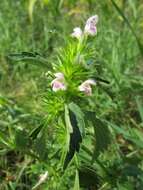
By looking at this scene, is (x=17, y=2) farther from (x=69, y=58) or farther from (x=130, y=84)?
(x=69, y=58)

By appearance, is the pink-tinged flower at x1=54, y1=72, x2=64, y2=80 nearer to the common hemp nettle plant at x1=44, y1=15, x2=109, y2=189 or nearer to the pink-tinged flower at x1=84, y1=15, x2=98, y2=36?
the common hemp nettle plant at x1=44, y1=15, x2=109, y2=189

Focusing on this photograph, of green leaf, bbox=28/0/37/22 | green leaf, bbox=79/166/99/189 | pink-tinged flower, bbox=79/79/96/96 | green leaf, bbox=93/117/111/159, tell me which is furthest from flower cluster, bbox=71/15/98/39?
green leaf, bbox=28/0/37/22

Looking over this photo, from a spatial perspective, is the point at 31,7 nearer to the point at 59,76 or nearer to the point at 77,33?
the point at 77,33

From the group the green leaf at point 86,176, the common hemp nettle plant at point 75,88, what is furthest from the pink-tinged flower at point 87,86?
the green leaf at point 86,176

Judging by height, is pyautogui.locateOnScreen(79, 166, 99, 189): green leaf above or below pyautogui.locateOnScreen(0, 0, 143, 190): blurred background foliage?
below

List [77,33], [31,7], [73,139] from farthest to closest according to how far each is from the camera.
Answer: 1. [31,7]
2. [77,33]
3. [73,139]

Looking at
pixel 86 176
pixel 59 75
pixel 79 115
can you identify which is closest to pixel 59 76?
pixel 59 75

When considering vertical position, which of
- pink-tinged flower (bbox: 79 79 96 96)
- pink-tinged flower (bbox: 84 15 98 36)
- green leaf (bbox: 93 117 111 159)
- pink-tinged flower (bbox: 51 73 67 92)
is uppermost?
pink-tinged flower (bbox: 84 15 98 36)

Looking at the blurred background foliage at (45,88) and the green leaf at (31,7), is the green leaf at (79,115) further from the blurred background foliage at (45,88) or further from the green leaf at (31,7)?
the green leaf at (31,7)
